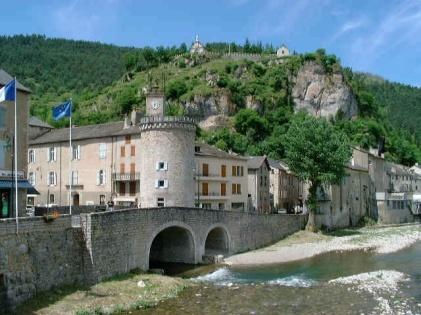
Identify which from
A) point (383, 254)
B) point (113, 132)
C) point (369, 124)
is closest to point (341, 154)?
point (383, 254)

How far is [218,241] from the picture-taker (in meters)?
48.8

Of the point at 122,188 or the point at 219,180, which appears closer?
the point at 122,188

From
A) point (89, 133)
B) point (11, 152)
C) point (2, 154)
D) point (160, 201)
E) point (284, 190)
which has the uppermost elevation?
point (89, 133)

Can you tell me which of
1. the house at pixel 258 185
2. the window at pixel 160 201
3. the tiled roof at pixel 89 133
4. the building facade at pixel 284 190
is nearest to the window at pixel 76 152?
the tiled roof at pixel 89 133

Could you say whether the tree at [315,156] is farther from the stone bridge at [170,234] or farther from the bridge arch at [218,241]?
the bridge arch at [218,241]

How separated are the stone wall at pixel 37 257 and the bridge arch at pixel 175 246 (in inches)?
517

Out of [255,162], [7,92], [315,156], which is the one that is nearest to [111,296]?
[7,92]

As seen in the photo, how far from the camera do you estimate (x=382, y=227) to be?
77.5 metres

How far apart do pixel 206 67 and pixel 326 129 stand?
8490cm

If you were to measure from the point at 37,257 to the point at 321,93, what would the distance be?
116m

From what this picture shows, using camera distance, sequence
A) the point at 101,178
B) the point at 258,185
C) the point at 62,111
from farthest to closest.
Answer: the point at 258,185 → the point at 101,178 → the point at 62,111

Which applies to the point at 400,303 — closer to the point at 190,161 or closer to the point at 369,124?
the point at 190,161

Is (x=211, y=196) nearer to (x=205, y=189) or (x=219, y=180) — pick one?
(x=205, y=189)

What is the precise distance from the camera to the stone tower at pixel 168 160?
47125 mm
